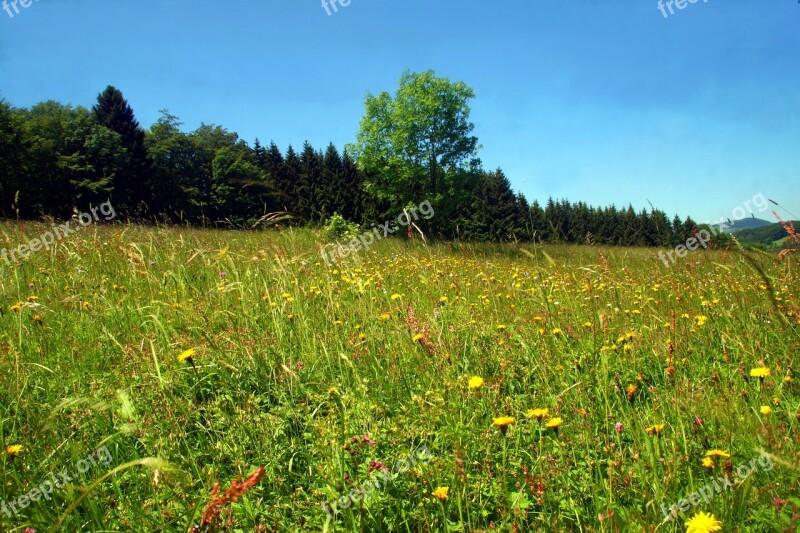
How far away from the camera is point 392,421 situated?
71.5 inches

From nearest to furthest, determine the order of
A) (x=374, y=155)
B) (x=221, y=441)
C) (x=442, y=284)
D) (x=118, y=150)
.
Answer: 1. (x=221, y=441)
2. (x=442, y=284)
3. (x=374, y=155)
4. (x=118, y=150)

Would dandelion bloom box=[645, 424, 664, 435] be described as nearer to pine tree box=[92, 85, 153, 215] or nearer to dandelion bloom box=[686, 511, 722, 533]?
dandelion bloom box=[686, 511, 722, 533]

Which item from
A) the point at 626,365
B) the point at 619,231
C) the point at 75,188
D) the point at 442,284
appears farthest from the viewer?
the point at 619,231

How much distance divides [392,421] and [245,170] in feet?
115

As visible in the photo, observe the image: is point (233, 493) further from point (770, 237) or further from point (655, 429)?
point (770, 237)

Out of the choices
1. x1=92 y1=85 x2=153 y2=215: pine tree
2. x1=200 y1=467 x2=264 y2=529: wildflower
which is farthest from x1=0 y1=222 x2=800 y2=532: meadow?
x1=92 y1=85 x2=153 y2=215: pine tree

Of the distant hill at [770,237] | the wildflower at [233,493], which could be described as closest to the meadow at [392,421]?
the wildflower at [233,493]

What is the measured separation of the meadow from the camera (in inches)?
54.3

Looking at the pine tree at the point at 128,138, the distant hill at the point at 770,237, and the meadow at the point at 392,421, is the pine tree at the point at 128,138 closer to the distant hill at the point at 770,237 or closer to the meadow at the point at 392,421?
the meadow at the point at 392,421

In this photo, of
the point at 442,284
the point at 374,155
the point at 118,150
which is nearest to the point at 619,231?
the point at 374,155

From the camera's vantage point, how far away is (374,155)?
27.2 metres

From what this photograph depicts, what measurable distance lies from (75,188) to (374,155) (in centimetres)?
2429

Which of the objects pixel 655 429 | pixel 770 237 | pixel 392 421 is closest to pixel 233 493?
pixel 392 421

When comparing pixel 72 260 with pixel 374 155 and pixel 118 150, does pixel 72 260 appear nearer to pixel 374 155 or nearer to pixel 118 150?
pixel 374 155
